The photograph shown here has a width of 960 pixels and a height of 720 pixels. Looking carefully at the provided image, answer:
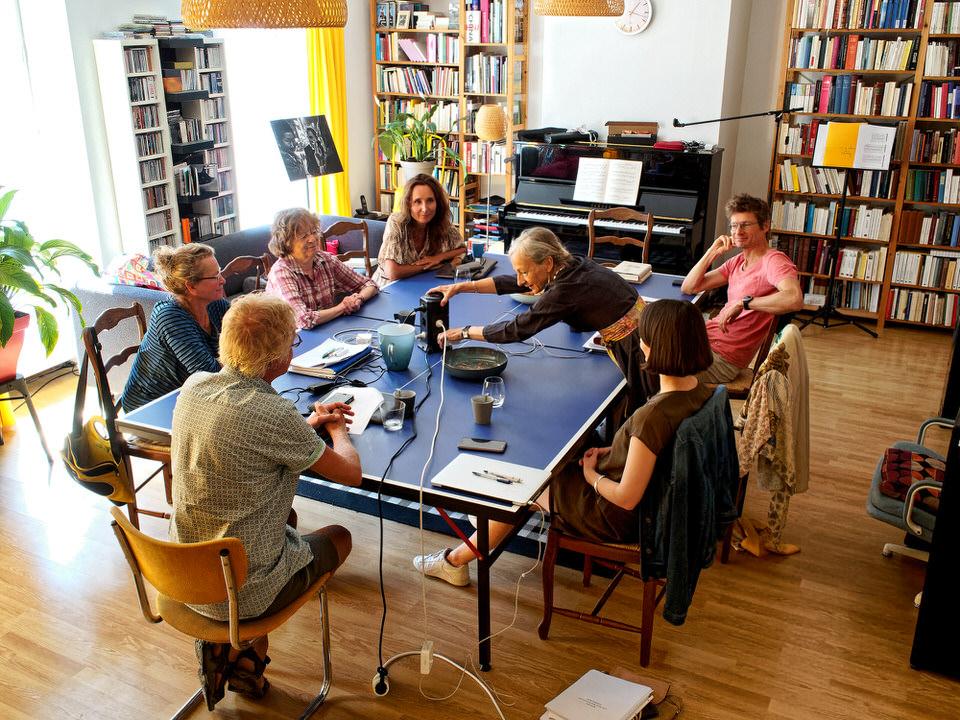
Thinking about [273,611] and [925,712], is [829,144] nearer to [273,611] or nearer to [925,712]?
[925,712]

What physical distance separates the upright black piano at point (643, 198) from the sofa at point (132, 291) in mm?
1093

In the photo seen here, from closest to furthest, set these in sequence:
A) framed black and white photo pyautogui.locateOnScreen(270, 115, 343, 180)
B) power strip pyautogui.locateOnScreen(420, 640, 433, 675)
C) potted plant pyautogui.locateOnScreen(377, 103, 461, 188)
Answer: power strip pyautogui.locateOnScreen(420, 640, 433, 675) < framed black and white photo pyautogui.locateOnScreen(270, 115, 343, 180) < potted plant pyautogui.locateOnScreen(377, 103, 461, 188)

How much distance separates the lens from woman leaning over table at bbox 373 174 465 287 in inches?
172

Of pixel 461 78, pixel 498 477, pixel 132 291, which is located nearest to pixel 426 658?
pixel 498 477

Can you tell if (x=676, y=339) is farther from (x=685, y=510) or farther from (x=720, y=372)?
(x=720, y=372)

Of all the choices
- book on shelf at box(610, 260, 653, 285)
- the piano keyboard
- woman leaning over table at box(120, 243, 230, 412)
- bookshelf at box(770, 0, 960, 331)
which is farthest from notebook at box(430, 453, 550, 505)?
bookshelf at box(770, 0, 960, 331)

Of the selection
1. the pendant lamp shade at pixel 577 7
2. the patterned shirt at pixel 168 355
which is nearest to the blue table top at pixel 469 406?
the patterned shirt at pixel 168 355

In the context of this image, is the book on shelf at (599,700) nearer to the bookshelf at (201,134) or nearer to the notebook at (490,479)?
the notebook at (490,479)

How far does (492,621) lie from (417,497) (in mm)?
853

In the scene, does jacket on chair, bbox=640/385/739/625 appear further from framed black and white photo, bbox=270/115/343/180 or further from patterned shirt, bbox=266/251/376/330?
framed black and white photo, bbox=270/115/343/180

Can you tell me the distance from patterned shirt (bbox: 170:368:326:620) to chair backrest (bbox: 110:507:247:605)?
12 cm

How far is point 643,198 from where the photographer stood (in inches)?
229

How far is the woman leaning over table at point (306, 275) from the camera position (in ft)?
12.1

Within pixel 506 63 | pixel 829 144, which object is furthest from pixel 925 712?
pixel 506 63
